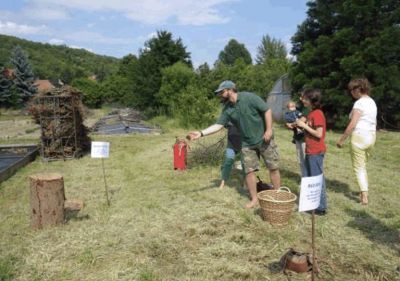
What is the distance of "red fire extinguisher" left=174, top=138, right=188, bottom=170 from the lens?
Result: 909 cm

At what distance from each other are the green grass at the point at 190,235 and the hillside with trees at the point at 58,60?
60347mm

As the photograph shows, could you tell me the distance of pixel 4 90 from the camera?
42969mm

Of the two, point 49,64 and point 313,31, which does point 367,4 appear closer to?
point 313,31

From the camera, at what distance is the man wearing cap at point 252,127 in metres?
5.73

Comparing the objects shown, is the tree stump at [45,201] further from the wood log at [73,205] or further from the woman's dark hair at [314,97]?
the woman's dark hair at [314,97]

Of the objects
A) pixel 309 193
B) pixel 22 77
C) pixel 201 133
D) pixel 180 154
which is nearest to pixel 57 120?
pixel 180 154

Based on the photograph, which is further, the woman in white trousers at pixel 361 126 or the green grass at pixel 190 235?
the woman in white trousers at pixel 361 126

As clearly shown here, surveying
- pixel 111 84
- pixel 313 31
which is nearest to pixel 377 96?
pixel 313 31

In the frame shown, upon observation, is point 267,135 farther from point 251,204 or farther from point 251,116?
point 251,204

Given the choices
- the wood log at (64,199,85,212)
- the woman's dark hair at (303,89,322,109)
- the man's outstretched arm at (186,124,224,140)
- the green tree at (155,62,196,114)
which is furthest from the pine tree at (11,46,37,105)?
the woman's dark hair at (303,89,322,109)

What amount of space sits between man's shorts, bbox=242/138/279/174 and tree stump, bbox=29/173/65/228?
2.68 metres

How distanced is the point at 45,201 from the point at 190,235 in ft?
6.71

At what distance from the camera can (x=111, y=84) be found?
53.1 m

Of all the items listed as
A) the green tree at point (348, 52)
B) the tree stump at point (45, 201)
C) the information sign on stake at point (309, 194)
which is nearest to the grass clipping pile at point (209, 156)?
the tree stump at point (45, 201)
